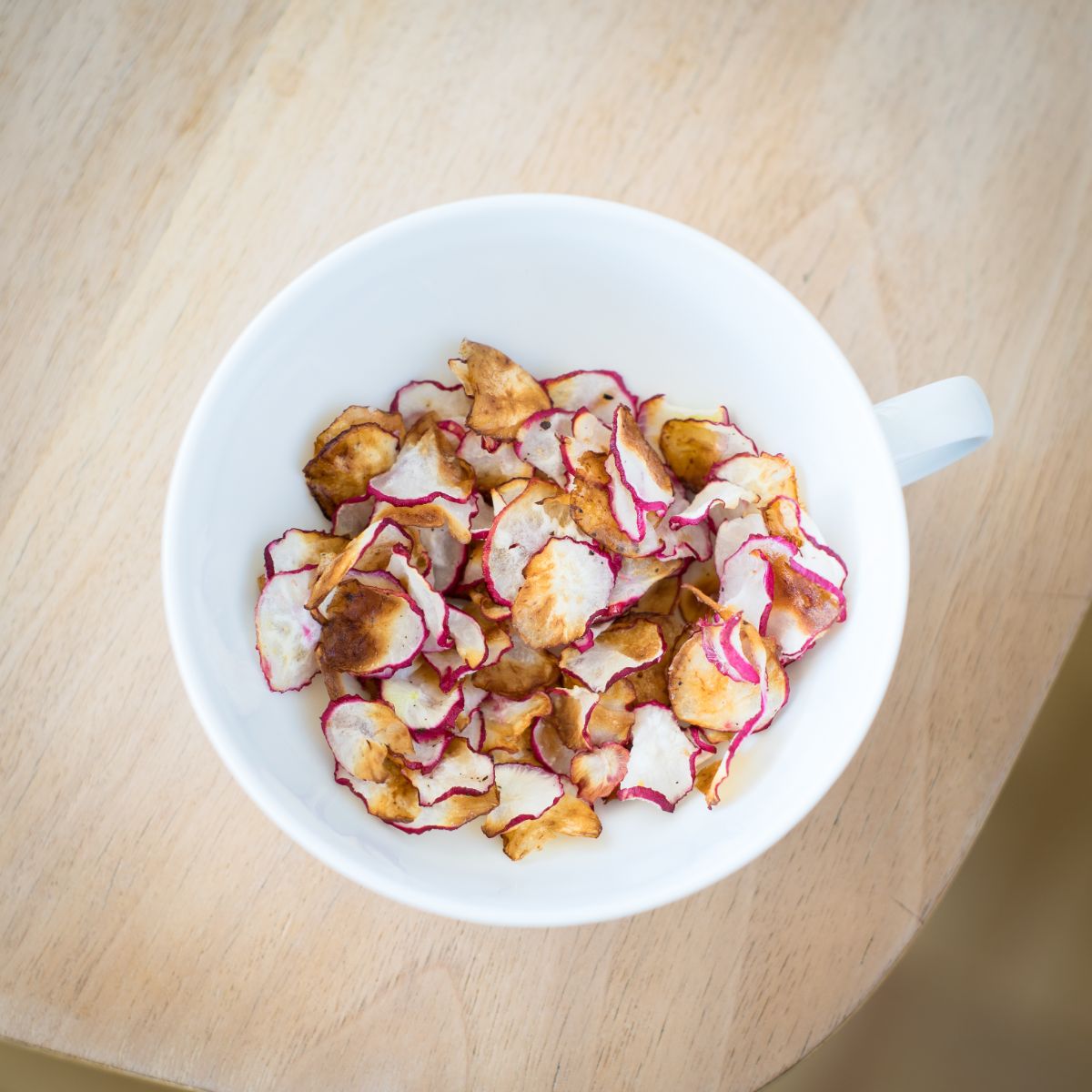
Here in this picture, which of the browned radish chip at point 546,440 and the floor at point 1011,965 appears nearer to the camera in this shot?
the browned radish chip at point 546,440

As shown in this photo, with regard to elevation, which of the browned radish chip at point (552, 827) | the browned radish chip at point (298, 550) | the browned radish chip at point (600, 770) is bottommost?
the browned radish chip at point (552, 827)

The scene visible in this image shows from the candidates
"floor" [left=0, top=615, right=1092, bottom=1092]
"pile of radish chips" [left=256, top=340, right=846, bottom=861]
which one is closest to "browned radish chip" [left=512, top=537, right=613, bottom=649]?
"pile of radish chips" [left=256, top=340, right=846, bottom=861]

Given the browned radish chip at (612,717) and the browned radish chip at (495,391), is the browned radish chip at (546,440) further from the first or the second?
the browned radish chip at (612,717)

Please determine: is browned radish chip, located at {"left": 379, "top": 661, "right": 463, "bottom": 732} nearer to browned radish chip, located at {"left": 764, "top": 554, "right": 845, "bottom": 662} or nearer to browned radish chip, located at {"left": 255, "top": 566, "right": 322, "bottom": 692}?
browned radish chip, located at {"left": 255, "top": 566, "right": 322, "bottom": 692}

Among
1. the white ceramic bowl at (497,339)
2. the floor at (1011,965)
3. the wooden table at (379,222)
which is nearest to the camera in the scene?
the white ceramic bowl at (497,339)

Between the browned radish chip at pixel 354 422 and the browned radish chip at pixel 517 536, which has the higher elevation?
the browned radish chip at pixel 354 422

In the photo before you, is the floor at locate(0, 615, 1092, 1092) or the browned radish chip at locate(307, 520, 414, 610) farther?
the floor at locate(0, 615, 1092, 1092)

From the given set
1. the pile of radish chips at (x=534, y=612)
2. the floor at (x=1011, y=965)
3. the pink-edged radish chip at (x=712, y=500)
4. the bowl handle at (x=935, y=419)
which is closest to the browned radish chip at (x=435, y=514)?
the pile of radish chips at (x=534, y=612)
